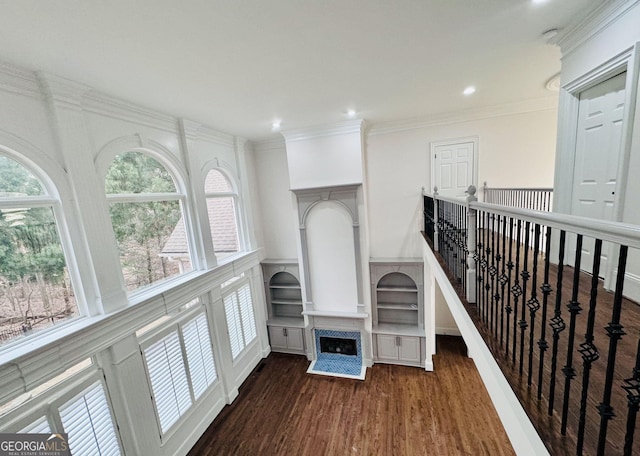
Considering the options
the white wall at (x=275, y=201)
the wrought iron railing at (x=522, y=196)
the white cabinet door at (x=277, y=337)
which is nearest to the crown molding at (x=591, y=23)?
the wrought iron railing at (x=522, y=196)

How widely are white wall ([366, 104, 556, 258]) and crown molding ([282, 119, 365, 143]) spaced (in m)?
0.67

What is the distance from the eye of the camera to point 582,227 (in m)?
0.88

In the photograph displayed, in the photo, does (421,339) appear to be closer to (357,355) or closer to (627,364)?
(357,355)

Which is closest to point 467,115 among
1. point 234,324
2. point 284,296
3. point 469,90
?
point 469,90

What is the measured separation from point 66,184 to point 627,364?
13.7 feet

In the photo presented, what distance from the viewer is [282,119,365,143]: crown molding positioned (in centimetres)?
452

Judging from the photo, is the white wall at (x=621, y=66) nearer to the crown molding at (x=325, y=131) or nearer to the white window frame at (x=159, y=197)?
the crown molding at (x=325, y=131)

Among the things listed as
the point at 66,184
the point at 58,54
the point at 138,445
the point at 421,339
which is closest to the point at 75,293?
the point at 66,184

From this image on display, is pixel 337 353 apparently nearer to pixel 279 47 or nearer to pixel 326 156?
pixel 326 156

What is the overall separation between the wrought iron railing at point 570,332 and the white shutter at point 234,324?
12.0 ft

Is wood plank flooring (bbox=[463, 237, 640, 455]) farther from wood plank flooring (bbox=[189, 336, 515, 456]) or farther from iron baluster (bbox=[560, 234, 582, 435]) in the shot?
Result: wood plank flooring (bbox=[189, 336, 515, 456])

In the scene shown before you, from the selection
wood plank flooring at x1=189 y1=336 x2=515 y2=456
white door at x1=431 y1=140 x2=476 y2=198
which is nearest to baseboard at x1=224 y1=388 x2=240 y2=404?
wood plank flooring at x1=189 y1=336 x2=515 y2=456

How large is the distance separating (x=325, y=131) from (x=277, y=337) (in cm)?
439

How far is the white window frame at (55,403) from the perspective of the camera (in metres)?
2.00
